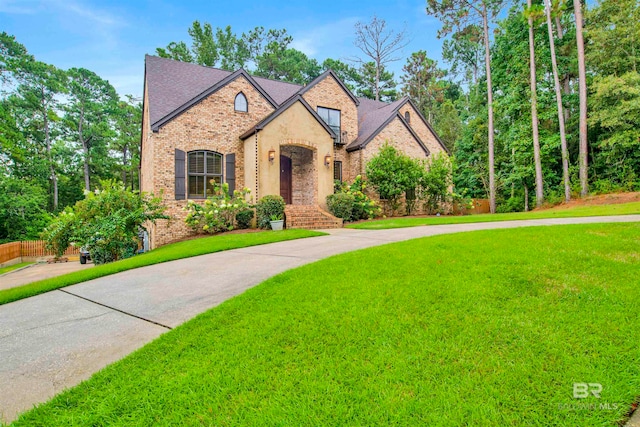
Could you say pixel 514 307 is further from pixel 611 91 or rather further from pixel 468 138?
pixel 468 138

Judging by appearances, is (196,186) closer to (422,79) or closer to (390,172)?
(390,172)

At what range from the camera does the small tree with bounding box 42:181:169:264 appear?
31.2 ft

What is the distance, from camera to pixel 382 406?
6.25 feet

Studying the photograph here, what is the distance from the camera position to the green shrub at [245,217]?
1234 centimetres

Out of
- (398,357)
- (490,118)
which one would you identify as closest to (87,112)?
(490,118)

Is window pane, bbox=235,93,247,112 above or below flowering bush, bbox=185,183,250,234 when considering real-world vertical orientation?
above

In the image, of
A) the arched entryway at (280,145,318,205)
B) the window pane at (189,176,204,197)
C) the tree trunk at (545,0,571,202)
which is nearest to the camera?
the window pane at (189,176,204,197)

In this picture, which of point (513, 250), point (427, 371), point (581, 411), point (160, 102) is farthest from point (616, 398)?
point (160, 102)

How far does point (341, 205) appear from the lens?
13352 mm

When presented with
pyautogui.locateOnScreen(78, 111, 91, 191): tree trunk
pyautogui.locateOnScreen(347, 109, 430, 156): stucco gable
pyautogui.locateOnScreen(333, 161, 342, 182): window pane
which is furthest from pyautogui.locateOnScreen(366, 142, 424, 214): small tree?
pyautogui.locateOnScreen(78, 111, 91, 191): tree trunk

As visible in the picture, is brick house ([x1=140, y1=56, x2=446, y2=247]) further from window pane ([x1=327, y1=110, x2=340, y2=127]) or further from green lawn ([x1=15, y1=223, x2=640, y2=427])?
green lawn ([x1=15, y1=223, x2=640, y2=427])

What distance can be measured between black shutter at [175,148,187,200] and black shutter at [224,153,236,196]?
5.37ft

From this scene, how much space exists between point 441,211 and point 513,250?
570 inches

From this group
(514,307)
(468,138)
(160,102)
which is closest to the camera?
(514,307)
